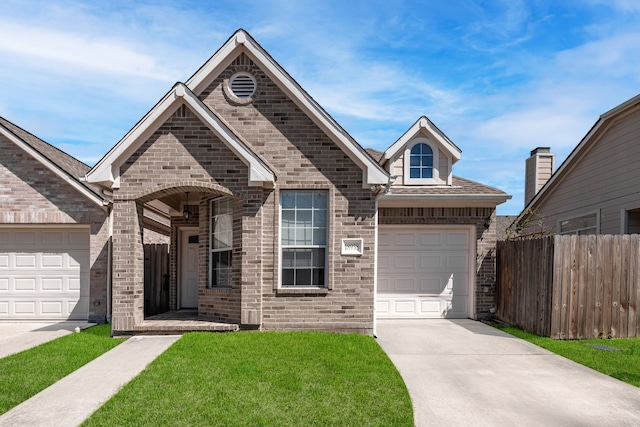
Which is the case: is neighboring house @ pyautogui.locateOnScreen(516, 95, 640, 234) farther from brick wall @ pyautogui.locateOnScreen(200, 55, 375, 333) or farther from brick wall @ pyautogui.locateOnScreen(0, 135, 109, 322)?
brick wall @ pyautogui.locateOnScreen(0, 135, 109, 322)

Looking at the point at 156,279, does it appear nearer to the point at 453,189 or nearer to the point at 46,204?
the point at 46,204

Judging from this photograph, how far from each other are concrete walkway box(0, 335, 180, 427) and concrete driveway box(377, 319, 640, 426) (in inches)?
155

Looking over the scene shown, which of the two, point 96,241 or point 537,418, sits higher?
point 96,241

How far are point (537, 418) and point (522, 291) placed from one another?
227 inches

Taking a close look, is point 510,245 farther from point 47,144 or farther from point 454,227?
point 47,144

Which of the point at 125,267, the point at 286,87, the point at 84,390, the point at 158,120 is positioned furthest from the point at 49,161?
the point at 84,390

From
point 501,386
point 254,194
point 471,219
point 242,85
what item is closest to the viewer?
point 501,386

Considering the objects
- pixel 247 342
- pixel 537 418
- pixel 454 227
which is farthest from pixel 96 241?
pixel 537 418

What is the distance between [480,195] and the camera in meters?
11.5

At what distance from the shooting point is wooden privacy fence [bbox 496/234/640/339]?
31.2 ft

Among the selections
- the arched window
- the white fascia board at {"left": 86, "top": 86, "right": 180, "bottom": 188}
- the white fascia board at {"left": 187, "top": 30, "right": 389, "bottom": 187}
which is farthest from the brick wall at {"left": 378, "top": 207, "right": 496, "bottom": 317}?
the white fascia board at {"left": 86, "top": 86, "right": 180, "bottom": 188}

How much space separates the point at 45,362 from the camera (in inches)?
287

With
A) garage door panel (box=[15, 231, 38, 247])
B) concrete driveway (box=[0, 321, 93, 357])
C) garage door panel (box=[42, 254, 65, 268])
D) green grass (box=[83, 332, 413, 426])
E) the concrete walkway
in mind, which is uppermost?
garage door panel (box=[15, 231, 38, 247])

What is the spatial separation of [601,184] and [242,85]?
33.8ft
